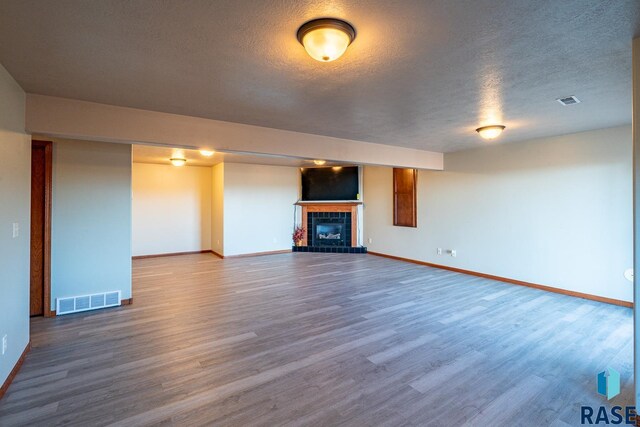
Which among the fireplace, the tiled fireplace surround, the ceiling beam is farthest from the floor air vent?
the fireplace

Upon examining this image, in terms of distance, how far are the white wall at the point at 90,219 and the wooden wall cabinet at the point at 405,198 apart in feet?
18.2

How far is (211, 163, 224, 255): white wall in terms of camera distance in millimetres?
7609

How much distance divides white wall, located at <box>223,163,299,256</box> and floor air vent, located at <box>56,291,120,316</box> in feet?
11.6

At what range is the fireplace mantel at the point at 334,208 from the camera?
27.3 feet

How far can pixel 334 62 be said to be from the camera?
2188 millimetres

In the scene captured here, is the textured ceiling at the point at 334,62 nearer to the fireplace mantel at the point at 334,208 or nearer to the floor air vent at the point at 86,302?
the floor air vent at the point at 86,302

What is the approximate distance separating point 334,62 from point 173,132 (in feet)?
7.03

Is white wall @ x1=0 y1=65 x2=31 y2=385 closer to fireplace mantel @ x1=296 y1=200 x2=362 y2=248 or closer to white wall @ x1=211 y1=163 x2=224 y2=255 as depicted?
white wall @ x1=211 y1=163 x2=224 y2=255

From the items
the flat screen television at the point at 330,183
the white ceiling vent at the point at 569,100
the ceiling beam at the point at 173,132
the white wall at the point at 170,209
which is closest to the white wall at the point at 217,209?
the white wall at the point at 170,209

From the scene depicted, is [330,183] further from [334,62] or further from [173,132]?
[334,62]

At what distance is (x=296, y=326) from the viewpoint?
3414mm

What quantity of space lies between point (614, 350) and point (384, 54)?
3485 millimetres

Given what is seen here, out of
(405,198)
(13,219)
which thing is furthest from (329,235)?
(13,219)

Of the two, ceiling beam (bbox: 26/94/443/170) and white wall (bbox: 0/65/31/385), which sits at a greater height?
ceiling beam (bbox: 26/94/443/170)
